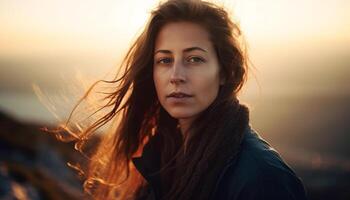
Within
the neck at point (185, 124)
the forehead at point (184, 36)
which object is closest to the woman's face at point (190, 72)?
the forehead at point (184, 36)

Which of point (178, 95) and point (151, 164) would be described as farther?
point (151, 164)

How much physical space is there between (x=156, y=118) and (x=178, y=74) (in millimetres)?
926

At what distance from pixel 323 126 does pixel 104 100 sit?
279 ft

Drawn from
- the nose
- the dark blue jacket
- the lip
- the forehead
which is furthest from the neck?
the dark blue jacket

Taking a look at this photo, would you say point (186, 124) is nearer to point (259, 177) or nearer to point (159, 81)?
point (159, 81)

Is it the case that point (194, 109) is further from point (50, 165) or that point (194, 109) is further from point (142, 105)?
point (50, 165)

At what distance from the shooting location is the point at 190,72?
146 inches

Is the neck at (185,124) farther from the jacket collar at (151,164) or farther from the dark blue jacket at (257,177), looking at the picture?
the dark blue jacket at (257,177)

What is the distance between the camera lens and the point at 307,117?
295ft

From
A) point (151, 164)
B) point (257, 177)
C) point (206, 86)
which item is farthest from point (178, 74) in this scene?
point (257, 177)

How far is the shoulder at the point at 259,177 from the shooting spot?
2914 millimetres

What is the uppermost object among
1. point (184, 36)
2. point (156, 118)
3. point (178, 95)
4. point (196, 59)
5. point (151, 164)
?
point (184, 36)

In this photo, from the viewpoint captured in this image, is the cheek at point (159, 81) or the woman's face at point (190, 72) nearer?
the woman's face at point (190, 72)

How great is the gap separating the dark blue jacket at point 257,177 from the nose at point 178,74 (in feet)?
2.13
